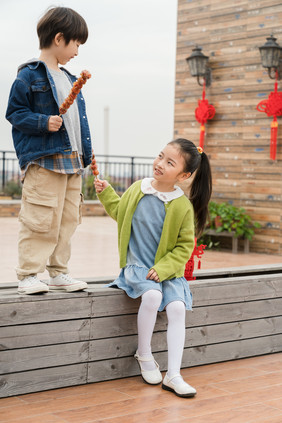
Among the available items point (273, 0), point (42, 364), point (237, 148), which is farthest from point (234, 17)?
point (42, 364)

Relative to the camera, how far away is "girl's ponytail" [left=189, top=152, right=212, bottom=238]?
274 centimetres

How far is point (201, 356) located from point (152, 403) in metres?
0.59

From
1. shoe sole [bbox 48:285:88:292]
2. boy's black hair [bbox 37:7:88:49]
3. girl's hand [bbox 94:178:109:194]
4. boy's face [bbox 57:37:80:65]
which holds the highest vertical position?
boy's black hair [bbox 37:7:88:49]

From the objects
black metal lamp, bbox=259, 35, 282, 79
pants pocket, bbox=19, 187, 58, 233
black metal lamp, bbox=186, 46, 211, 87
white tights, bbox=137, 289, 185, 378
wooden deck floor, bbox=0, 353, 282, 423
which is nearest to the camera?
wooden deck floor, bbox=0, 353, 282, 423

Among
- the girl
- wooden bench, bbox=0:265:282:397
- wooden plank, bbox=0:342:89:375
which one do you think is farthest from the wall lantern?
wooden plank, bbox=0:342:89:375

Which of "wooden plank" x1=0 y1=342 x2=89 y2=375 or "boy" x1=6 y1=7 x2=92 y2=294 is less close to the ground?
"boy" x1=6 y1=7 x2=92 y2=294

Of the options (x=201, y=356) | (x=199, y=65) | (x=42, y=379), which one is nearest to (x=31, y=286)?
(x=42, y=379)

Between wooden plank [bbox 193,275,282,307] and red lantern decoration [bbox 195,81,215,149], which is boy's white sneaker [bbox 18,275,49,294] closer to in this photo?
wooden plank [bbox 193,275,282,307]

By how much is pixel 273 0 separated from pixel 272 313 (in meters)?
4.47

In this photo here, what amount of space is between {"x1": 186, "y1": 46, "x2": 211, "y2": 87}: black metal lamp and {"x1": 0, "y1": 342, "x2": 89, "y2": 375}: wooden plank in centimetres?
509

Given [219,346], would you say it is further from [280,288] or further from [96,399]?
[96,399]

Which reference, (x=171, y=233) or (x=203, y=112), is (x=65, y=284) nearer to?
(x=171, y=233)

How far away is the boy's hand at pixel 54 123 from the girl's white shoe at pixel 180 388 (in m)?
1.04

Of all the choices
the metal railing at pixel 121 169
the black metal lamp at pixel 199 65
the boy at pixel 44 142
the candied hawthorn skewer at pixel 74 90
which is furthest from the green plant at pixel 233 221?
the metal railing at pixel 121 169
